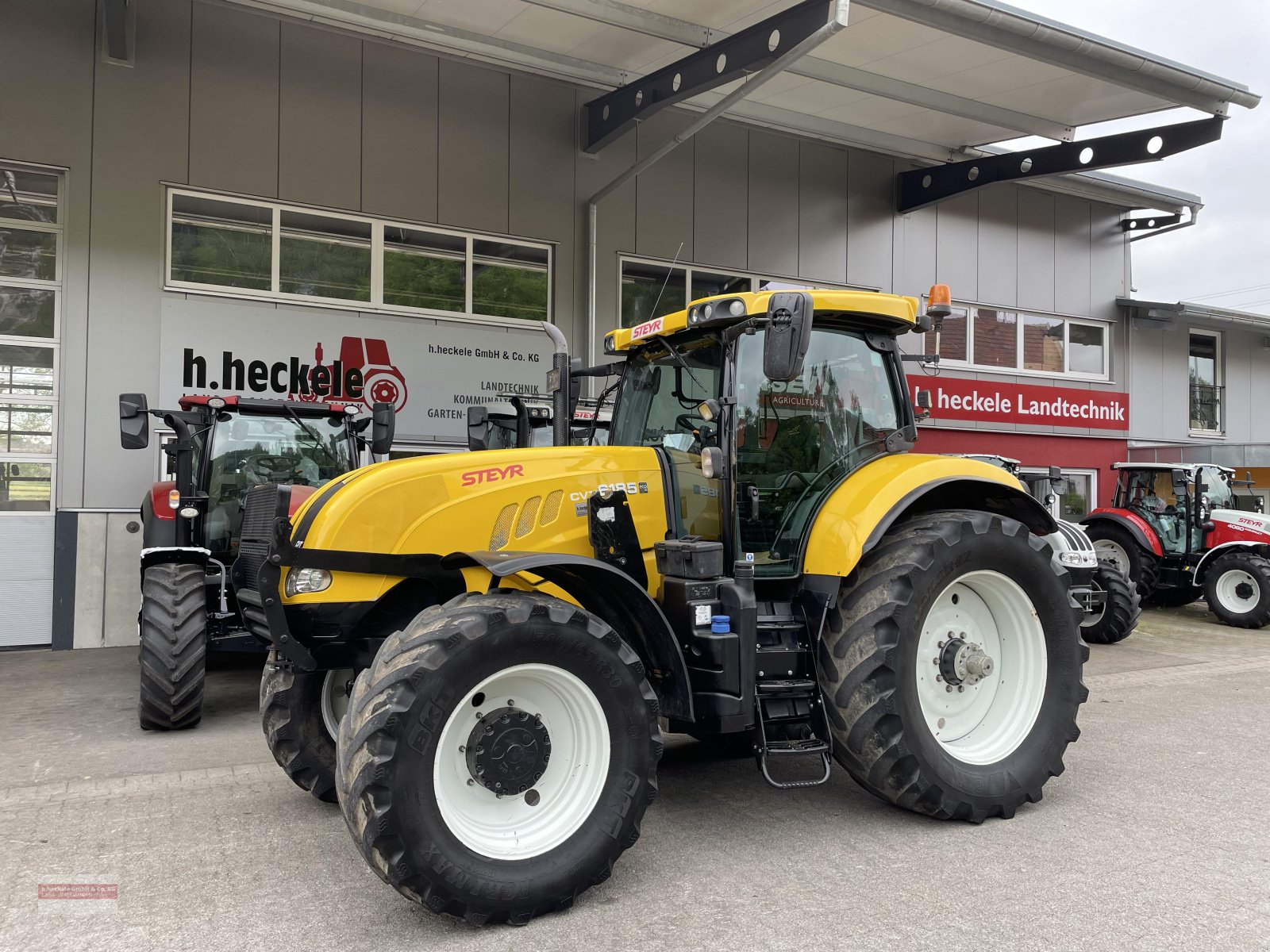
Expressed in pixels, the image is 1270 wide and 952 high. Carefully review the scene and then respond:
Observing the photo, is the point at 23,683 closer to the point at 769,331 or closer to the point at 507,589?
the point at 507,589

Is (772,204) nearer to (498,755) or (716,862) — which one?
(716,862)

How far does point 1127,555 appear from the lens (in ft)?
42.6

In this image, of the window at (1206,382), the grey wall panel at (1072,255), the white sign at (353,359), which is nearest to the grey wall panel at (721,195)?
the white sign at (353,359)

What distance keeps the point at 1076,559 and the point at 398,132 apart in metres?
8.33

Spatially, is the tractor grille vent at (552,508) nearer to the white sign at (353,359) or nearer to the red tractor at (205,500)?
the red tractor at (205,500)

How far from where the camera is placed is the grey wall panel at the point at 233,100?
9938 mm

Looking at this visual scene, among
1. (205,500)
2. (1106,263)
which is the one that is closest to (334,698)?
(205,500)

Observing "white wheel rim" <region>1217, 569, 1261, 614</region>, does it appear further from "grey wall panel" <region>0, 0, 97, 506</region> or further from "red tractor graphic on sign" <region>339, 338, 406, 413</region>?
"grey wall panel" <region>0, 0, 97, 506</region>

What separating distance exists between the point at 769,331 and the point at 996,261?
1337 centimetres

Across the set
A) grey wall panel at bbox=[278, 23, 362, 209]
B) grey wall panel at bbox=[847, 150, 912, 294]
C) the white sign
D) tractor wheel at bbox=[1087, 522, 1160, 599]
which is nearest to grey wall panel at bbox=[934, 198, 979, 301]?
grey wall panel at bbox=[847, 150, 912, 294]

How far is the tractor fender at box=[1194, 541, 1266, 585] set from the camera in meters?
12.3

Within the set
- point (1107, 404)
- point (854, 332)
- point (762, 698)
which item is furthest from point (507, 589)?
point (1107, 404)

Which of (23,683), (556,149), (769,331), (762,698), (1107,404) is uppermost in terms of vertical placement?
(556,149)

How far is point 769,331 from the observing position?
156 inches
